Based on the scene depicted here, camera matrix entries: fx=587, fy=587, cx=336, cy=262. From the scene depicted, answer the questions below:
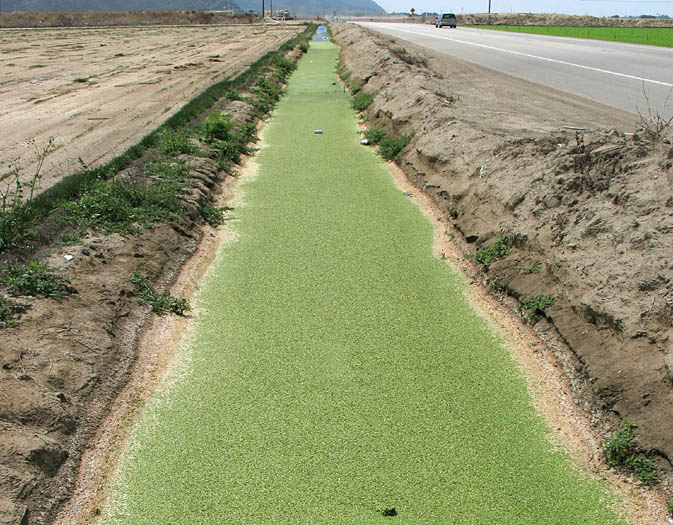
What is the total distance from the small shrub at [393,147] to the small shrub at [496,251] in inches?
162

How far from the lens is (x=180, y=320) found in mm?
5051

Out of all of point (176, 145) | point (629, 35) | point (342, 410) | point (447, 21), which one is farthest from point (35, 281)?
point (447, 21)

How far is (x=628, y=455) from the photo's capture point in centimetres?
341

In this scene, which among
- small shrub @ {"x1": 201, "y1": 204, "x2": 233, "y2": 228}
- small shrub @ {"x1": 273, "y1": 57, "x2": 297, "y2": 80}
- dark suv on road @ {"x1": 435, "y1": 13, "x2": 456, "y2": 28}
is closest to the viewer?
small shrub @ {"x1": 201, "y1": 204, "x2": 233, "y2": 228}

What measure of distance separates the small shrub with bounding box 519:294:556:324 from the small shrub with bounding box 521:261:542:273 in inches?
11.0

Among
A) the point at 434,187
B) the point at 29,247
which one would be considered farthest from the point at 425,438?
the point at 434,187

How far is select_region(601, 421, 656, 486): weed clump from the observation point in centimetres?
330

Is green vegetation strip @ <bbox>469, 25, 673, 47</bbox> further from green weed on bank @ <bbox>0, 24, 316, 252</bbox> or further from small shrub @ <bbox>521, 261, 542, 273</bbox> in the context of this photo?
small shrub @ <bbox>521, 261, 542, 273</bbox>

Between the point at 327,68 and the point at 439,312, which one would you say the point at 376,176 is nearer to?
the point at 439,312

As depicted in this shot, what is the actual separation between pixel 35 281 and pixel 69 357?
92cm

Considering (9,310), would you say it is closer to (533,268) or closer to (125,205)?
(125,205)

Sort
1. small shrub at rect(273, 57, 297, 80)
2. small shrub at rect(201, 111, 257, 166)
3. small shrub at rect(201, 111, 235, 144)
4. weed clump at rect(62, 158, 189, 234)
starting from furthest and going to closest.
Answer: small shrub at rect(273, 57, 297, 80) → small shrub at rect(201, 111, 235, 144) → small shrub at rect(201, 111, 257, 166) → weed clump at rect(62, 158, 189, 234)

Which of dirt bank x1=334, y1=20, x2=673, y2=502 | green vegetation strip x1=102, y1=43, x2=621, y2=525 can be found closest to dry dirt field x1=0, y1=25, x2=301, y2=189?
green vegetation strip x1=102, y1=43, x2=621, y2=525

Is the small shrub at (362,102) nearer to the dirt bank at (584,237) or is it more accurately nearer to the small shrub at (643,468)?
the dirt bank at (584,237)
